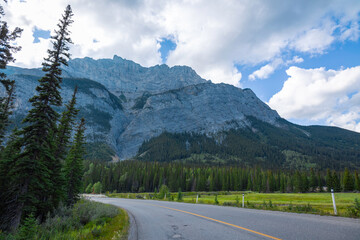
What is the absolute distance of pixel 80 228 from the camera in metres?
10.1

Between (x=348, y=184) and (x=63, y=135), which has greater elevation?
(x=63, y=135)

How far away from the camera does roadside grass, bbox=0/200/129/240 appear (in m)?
7.42

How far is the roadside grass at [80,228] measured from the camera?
742 centimetres

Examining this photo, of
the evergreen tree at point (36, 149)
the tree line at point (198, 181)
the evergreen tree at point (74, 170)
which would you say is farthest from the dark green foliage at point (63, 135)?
the tree line at point (198, 181)

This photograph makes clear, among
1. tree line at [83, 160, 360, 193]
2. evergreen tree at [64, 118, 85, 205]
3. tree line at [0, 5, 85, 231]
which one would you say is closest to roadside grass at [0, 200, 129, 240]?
tree line at [0, 5, 85, 231]

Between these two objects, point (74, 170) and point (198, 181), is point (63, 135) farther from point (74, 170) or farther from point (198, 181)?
point (198, 181)

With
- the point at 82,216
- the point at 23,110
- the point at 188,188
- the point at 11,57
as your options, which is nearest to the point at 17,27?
the point at 11,57

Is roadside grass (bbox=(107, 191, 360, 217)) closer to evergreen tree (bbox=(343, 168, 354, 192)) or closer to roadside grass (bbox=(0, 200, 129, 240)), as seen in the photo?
roadside grass (bbox=(0, 200, 129, 240))

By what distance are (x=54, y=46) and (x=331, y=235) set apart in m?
21.4

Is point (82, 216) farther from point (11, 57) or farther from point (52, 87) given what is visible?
point (11, 57)

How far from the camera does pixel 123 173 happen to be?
9919 centimetres

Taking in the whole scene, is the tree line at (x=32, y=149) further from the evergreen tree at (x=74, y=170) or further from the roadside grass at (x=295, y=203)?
the roadside grass at (x=295, y=203)

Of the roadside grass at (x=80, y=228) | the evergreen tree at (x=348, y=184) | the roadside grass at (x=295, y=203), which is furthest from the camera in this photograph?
the evergreen tree at (x=348, y=184)

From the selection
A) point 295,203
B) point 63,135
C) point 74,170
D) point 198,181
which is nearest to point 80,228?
point 63,135
